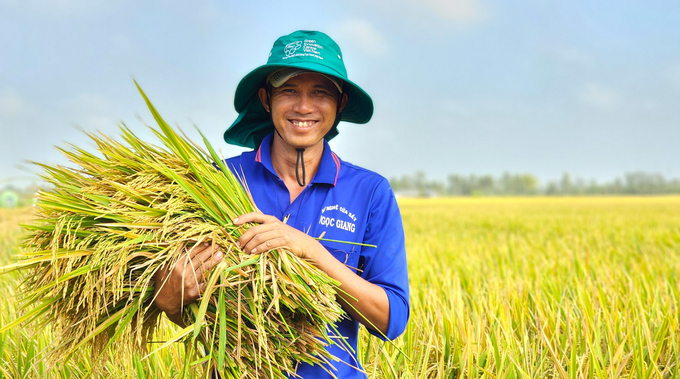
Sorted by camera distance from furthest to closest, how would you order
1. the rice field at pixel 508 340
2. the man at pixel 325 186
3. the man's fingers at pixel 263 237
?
→ the rice field at pixel 508 340 → the man at pixel 325 186 → the man's fingers at pixel 263 237

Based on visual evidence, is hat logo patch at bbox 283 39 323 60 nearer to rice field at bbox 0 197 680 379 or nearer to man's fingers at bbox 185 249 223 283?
man's fingers at bbox 185 249 223 283

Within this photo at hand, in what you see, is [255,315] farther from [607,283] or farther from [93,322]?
[607,283]

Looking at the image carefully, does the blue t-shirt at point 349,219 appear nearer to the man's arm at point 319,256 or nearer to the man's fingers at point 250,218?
the man's arm at point 319,256

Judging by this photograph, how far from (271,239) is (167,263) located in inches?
12.4

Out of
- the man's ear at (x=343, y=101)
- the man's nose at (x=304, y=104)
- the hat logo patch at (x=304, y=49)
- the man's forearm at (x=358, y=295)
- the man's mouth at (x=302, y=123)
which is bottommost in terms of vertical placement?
the man's forearm at (x=358, y=295)

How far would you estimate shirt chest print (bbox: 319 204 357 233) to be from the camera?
1546mm

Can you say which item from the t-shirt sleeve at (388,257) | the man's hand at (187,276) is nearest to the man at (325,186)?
the t-shirt sleeve at (388,257)

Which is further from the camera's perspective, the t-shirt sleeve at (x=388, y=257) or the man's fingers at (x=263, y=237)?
the t-shirt sleeve at (x=388, y=257)

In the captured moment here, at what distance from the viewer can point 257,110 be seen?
1819 mm

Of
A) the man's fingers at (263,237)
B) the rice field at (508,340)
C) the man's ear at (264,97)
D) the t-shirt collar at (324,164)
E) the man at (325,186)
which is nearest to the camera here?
the man's fingers at (263,237)

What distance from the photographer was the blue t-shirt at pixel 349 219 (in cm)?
151

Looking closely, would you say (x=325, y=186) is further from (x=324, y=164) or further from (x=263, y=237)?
(x=263, y=237)

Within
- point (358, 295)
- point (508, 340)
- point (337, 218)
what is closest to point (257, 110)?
point (337, 218)

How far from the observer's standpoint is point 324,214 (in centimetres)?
156
